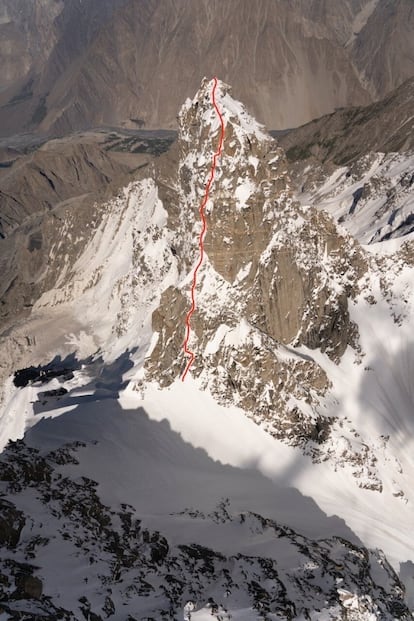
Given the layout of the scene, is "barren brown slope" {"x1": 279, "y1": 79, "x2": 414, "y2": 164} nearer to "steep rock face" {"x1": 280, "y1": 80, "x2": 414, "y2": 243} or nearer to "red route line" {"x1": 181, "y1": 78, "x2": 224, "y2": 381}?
"steep rock face" {"x1": 280, "y1": 80, "x2": 414, "y2": 243}

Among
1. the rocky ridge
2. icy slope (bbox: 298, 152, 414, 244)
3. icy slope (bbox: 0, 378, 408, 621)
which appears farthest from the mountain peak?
the rocky ridge

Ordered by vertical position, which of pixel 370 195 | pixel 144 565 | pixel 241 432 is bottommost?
pixel 144 565

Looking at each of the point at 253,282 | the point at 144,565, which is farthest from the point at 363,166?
the point at 144,565

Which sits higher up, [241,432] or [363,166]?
[363,166]

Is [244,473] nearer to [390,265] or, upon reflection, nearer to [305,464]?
[305,464]

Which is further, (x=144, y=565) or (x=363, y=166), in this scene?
(x=363, y=166)

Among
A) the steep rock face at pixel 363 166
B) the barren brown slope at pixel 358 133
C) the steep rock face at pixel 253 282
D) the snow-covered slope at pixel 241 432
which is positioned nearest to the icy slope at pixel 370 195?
the steep rock face at pixel 363 166

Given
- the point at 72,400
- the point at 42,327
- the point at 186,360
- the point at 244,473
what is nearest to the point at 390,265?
the point at 186,360

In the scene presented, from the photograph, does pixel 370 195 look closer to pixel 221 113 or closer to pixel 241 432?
pixel 221 113

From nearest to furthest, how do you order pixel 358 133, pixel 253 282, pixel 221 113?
pixel 253 282, pixel 221 113, pixel 358 133

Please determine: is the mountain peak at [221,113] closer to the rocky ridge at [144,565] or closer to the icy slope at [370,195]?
the icy slope at [370,195]
